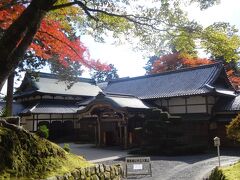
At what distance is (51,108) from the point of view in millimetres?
26453

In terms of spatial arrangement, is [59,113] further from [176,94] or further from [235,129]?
[235,129]

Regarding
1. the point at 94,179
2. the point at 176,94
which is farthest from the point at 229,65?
the point at 94,179

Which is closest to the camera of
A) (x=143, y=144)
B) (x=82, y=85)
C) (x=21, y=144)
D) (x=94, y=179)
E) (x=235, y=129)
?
(x=21, y=144)

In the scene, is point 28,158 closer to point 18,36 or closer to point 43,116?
point 18,36

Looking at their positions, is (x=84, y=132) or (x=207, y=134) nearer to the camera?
(x=207, y=134)

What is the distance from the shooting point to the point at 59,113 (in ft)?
87.0

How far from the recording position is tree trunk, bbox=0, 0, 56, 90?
5.44m

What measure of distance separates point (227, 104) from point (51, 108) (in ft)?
52.4

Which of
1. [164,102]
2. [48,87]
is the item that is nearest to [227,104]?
[164,102]

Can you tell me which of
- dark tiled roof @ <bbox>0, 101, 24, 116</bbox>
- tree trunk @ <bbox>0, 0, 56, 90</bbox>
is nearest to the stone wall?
tree trunk @ <bbox>0, 0, 56, 90</bbox>

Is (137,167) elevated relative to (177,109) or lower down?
lower down

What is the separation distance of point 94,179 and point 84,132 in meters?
20.0

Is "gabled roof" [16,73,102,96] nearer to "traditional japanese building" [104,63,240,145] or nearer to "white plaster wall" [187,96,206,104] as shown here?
"traditional japanese building" [104,63,240,145]

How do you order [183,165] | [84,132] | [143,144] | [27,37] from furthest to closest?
[84,132], [143,144], [183,165], [27,37]
